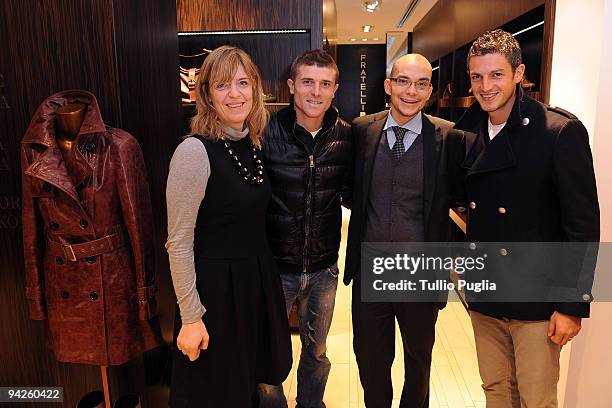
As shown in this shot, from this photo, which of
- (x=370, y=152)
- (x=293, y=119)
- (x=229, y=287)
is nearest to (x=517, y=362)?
(x=370, y=152)

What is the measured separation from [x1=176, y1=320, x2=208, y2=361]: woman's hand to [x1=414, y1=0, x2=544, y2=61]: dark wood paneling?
2460 mm

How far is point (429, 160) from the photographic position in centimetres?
195

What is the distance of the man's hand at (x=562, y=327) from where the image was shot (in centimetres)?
162

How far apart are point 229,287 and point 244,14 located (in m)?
2.17

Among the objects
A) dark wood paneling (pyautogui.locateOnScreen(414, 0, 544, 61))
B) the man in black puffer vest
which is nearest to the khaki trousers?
the man in black puffer vest

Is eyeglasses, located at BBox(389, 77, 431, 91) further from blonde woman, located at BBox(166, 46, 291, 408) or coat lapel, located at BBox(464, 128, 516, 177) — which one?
blonde woman, located at BBox(166, 46, 291, 408)

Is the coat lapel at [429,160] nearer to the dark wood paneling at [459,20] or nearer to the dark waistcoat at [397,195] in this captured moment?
the dark waistcoat at [397,195]

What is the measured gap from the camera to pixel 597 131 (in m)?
1.99

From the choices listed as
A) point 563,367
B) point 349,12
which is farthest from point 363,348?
point 349,12

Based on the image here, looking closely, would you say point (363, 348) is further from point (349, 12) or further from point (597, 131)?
point (349, 12)

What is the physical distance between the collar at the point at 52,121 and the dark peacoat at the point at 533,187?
54.7 inches

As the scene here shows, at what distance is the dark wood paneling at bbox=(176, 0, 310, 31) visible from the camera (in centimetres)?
310

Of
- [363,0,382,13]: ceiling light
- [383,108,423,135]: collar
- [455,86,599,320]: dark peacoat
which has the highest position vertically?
[363,0,382,13]: ceiling light

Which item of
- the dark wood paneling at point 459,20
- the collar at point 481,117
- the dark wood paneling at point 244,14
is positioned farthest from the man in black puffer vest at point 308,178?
the dark wood paneling at point 459,20
